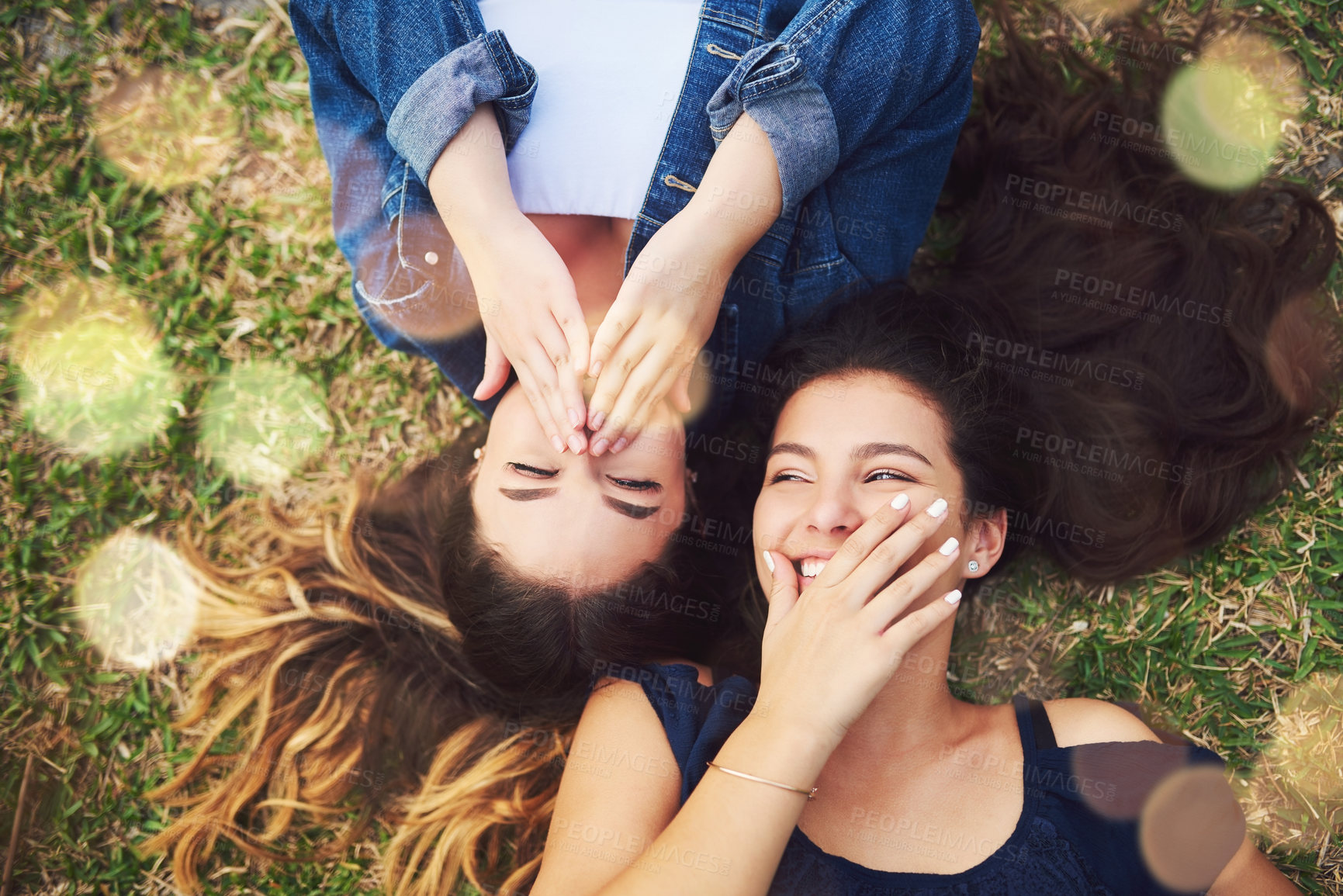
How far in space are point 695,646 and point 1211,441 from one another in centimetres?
181

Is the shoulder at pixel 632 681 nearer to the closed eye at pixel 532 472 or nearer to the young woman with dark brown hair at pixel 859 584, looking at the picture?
the young woman with dark brown hair at pixel 859 584

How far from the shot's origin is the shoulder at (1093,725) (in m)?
2.41

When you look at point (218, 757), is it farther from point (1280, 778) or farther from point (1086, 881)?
point (1280, 778)

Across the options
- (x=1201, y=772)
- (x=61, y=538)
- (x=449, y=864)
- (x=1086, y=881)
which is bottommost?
(x=449, y=864)

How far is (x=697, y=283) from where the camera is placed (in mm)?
2326

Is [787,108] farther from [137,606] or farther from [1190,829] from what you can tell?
[137,606]

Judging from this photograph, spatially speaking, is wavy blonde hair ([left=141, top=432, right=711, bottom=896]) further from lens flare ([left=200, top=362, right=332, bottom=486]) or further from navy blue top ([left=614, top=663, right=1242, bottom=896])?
navy blue top ([left=614, top=663, right=1242, bottom=896])

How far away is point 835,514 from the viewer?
215cm

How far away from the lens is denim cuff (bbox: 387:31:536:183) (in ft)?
7.61

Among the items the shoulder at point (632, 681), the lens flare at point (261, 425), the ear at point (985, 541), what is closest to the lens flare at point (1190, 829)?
the ear at point (985, 541)

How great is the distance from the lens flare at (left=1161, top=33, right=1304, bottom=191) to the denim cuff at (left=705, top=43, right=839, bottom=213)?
4.51 feet

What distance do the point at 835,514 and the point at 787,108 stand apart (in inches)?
43.4

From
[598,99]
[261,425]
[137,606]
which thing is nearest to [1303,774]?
[598,99]

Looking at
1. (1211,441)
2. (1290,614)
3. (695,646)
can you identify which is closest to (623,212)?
(695,646)
